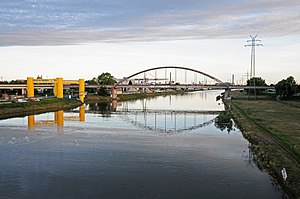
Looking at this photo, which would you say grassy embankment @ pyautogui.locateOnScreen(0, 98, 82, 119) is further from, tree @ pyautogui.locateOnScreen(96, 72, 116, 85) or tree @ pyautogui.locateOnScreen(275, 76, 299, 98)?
tree @ pyautogui.locateOnScreen(275, 76, 299, 98)

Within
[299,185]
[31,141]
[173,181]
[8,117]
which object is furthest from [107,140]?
[8,117]

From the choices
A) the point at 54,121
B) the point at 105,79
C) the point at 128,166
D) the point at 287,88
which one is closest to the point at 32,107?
the point at 54,121

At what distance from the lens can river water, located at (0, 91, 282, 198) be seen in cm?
822

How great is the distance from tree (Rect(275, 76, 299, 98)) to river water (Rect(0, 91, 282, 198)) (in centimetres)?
2259

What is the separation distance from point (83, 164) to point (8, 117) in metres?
15.9

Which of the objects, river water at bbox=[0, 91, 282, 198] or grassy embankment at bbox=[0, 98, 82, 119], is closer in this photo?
river water at bbox=[0, 91, 282, 198]

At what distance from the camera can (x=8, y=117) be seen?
24250 mm

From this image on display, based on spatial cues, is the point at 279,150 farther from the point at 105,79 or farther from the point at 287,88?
the point at 105,79

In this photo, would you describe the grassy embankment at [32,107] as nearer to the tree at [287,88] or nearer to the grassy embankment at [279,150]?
the grassy embankment at [279,150]

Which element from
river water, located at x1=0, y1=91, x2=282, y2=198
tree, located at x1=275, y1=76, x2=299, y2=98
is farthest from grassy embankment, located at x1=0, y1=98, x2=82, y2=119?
tree, located at x1=275, y1=76, x2=299, y2=98

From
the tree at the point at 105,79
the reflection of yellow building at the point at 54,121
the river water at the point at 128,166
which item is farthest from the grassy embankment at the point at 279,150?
the tree at the point at 105,79

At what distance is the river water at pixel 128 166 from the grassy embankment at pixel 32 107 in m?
9.18

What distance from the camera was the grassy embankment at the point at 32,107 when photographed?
2560 centimetres

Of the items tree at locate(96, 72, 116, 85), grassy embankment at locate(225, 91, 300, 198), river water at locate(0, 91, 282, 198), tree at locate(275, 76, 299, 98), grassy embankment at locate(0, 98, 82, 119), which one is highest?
tree at locate(96, 72, 116, 85)
